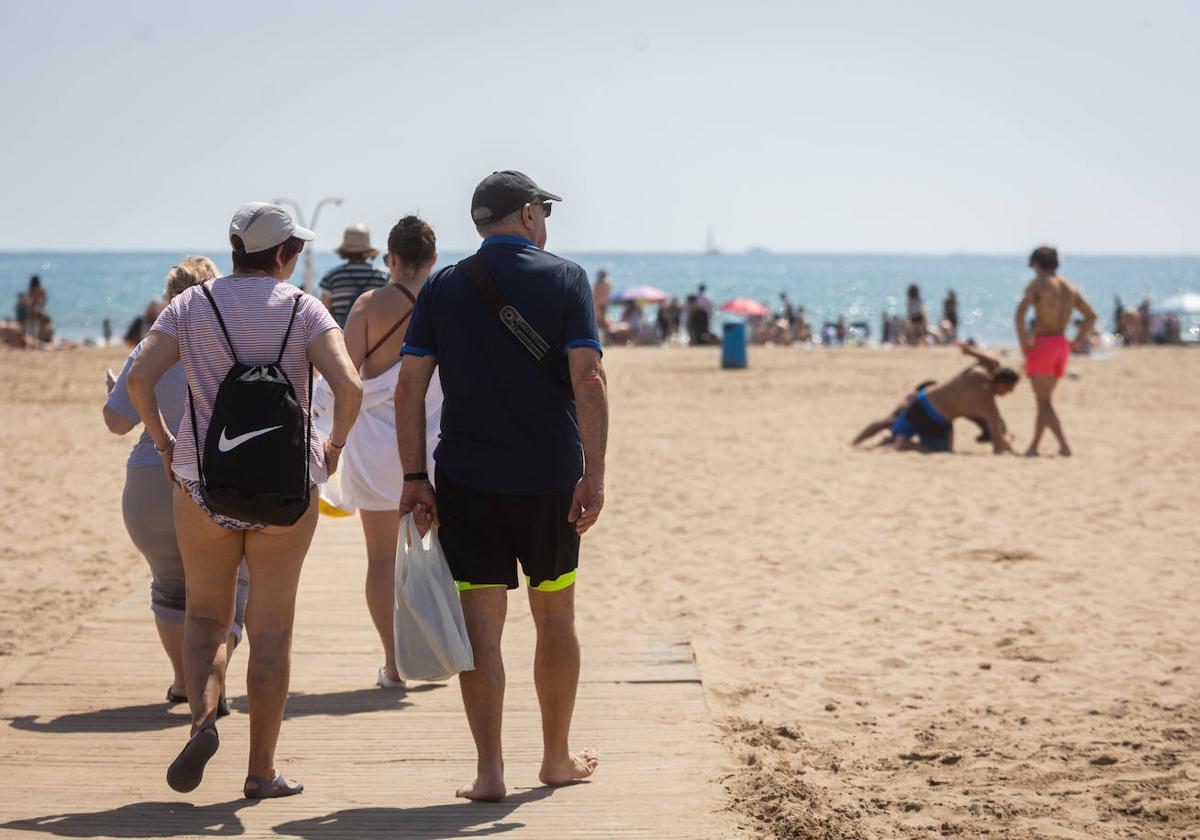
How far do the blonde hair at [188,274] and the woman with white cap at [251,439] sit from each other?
59 centimetres

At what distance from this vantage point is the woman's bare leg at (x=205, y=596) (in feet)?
12.9

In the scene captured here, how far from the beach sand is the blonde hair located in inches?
75.0

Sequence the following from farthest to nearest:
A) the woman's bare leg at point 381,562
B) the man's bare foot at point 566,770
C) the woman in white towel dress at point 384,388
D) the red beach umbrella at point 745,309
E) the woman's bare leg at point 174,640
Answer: the red beach umbrella at point 745,309, the woman's bare leg at point 381,562, the woman in white towel dress at point 384,388, the woman's bare leg at point 174,640, the man's bare foot at point 566,770

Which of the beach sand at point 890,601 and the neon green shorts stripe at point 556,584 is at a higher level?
the neon green shorts stripe at point 556,584

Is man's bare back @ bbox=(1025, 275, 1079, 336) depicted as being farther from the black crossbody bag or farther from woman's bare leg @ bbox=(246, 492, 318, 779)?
woman's bare leg @ bbox=(246, 492, 318, 779)

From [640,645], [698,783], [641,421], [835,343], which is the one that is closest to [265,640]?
[698,783]

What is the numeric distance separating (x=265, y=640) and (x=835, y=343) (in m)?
34.9

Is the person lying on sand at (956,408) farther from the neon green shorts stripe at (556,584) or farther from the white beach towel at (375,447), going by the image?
the neon green shorts stripe at (556,584)

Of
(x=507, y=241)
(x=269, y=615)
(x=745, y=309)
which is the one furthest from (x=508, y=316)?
(x=745, y=309)

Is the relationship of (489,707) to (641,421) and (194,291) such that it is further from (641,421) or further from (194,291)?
(641,421)

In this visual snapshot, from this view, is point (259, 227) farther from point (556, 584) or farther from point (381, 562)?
point (381, 562)

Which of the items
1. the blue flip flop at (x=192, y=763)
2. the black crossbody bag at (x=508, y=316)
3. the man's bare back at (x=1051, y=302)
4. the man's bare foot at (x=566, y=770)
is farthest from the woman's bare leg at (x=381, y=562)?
the man's bare back at (x=1051, y=302)

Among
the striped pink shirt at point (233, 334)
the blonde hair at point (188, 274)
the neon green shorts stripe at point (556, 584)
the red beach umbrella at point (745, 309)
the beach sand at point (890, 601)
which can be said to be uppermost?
the red beach umbrella at point (745, 309)

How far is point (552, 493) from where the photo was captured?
153 inches
